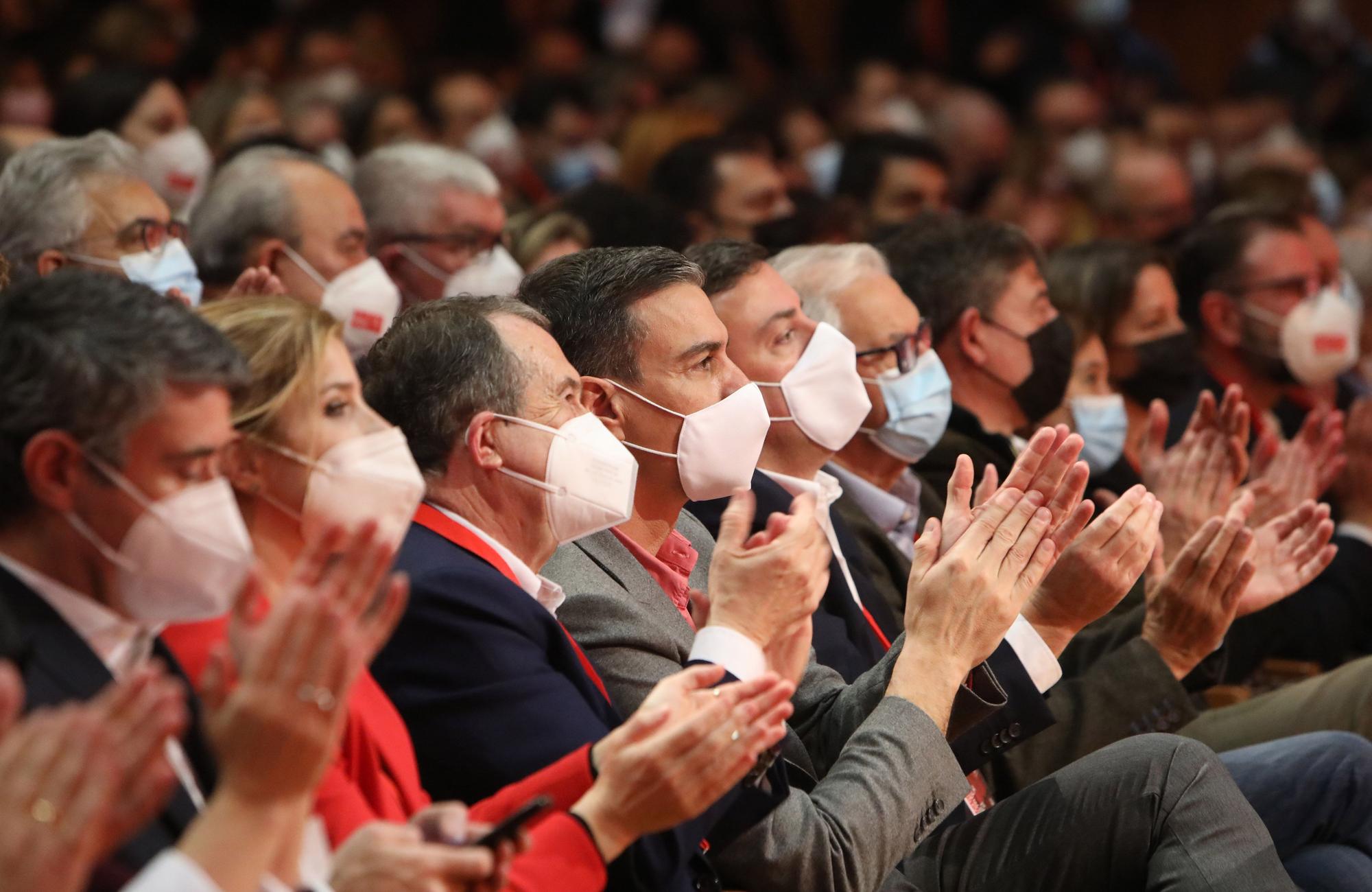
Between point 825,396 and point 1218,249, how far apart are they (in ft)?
8.32

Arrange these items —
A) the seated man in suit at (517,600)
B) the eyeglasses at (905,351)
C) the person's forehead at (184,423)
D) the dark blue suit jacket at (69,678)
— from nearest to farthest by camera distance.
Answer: the dark blue suit jacket at (69,678) < the person's forehead at (184,423) < the seated man in suit at (517,600) < the eyeglasses at (905,351)

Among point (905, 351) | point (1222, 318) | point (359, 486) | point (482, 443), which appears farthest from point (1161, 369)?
point (359, 486)

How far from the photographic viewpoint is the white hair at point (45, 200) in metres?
3.60

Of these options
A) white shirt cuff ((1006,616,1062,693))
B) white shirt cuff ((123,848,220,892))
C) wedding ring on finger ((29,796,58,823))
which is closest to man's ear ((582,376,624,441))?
white shirt cuff ((1006,616,1062,693))

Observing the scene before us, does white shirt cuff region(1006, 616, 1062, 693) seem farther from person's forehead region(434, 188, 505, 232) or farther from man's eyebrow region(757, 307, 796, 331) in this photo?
person's forehead region(434, 188, 505, 232)

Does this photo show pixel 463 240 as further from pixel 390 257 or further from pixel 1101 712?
pixel 1101 712

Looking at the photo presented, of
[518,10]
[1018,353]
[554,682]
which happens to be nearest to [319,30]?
[518,10]

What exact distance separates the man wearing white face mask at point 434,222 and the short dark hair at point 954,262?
3.44 ft

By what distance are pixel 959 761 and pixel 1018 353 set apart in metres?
1.57

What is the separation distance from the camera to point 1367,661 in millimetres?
3686

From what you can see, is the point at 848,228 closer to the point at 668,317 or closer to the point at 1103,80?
the point at 668,317

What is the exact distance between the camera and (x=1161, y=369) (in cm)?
484

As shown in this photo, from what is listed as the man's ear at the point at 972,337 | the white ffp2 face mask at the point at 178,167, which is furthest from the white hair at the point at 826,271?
the white ffp2 face mask at the point at 178,167

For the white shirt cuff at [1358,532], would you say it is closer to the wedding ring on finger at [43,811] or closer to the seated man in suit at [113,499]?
the seated man in suit at [113,499]
